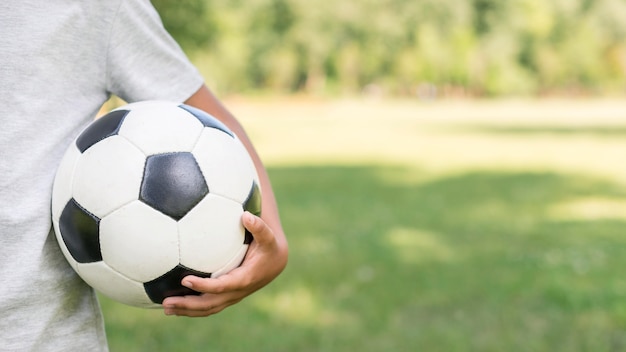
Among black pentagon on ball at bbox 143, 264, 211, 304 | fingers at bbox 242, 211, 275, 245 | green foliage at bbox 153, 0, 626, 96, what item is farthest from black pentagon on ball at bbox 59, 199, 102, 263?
green foliage at bbox 153, 0, 626, 96

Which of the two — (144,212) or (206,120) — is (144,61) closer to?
Answer: (206,120)

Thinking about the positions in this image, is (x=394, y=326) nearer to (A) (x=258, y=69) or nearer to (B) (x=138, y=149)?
(B) (x=138, y=149)

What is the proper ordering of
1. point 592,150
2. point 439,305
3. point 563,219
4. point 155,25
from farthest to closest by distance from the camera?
point 592,150
point 563,219
point 439,305
point 155,25

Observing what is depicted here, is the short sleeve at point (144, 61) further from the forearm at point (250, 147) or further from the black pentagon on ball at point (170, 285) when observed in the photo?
the black pentagon on ball at point (170, 285)

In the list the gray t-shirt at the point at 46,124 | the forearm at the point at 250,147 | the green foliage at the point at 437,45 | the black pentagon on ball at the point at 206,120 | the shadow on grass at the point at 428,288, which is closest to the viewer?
the gray t-shirt at the point at 46,124

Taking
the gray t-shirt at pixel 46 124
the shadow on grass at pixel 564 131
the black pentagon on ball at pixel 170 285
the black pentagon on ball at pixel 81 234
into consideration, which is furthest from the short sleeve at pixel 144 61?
the shadow on grass at pixel 564 131

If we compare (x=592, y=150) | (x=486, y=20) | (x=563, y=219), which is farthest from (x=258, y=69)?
(x=563, y=219)

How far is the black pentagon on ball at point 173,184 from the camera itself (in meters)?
1.30

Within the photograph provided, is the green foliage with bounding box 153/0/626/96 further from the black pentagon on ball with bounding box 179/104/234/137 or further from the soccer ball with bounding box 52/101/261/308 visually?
the soccer ball with bounding box 52/101/261/308

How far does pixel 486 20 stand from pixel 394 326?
54309mm

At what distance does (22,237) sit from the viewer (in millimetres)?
1255

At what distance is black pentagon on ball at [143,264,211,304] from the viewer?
4.24 feet

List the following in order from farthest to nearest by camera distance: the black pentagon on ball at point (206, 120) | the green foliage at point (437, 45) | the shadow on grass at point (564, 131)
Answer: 1. the green foliage at point (437, 45)
2. the shadow on grass at point (564, 131)
3. the black pentagon on ball at point (206, 120)

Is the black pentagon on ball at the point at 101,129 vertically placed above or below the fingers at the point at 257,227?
above
